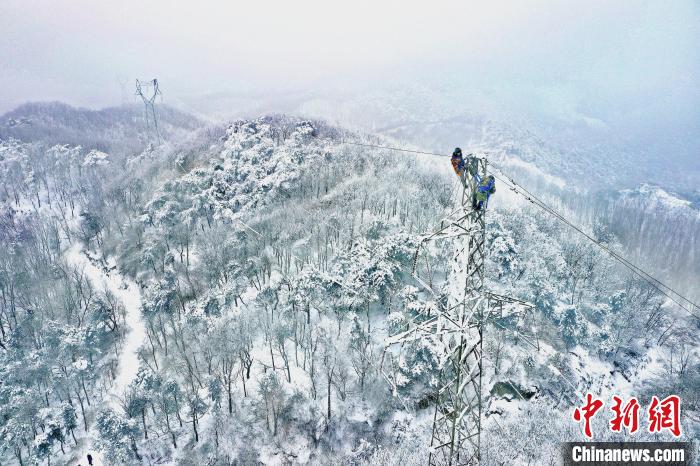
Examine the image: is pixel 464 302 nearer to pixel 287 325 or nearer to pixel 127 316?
pixel 287 325

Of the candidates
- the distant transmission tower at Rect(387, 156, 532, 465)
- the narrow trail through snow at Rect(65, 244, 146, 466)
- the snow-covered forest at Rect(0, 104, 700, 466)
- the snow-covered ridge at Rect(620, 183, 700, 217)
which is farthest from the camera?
the snow-covered ridge at Rect(620, 183, 700, 217)

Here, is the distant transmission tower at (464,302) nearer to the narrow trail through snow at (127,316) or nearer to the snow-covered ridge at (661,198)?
the narrow trail through snow at (127,316)

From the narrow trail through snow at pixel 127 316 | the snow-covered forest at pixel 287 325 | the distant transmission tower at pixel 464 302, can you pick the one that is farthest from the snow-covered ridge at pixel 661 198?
the distant transmission tower at pixel 464 302

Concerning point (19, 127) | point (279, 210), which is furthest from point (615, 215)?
point (19, 127)

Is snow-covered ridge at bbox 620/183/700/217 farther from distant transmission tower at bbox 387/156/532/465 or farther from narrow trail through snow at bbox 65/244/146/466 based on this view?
distant transmission tower at bbox 387/156/532/465

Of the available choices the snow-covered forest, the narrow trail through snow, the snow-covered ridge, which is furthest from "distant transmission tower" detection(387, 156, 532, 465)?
the snow-covered ridge

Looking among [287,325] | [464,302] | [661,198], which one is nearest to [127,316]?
[287,325]

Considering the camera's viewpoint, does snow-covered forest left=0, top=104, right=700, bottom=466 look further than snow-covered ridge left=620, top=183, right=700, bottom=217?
No
